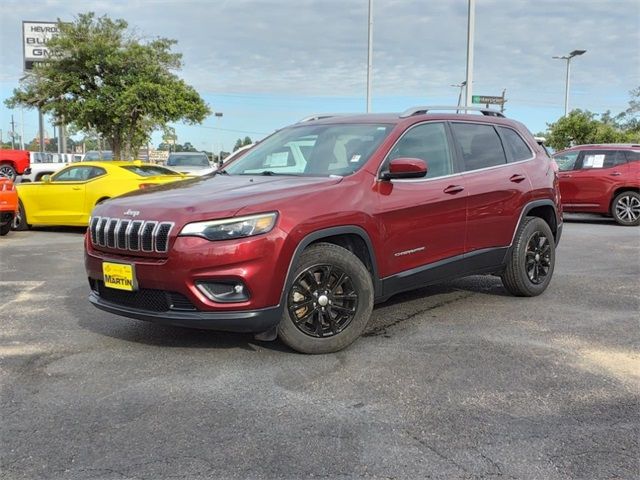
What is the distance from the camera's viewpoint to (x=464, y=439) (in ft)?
10.3

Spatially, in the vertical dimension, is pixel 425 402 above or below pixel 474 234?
below

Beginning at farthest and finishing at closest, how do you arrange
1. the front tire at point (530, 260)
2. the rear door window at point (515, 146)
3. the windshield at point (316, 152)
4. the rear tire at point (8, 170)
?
the rear tire at point (8, 170) < the rear door window at point (515, 146) < the front tire at point (530, 260) < the windshield at point (316, 152)

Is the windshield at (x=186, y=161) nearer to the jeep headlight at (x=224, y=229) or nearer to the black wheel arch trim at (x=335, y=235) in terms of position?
the black wheel arch trim at (x=335, y=235)

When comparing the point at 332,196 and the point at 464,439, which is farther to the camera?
the point at 332,196

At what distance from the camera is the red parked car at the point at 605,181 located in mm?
13094

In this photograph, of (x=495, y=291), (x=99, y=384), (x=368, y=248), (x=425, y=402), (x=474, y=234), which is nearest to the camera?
(x=425, y=402)

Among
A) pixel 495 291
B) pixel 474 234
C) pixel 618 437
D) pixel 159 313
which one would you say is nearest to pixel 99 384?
pixel 159 313

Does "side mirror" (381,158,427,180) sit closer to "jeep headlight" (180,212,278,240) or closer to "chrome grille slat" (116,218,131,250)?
"jeep headlight" (180,212,278,240)

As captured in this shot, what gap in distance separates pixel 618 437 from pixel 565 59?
3851 centimetres

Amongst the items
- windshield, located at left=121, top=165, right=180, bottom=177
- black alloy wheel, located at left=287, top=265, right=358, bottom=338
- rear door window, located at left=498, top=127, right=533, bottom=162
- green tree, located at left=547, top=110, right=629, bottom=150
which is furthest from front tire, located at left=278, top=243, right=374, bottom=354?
green tree, located at left=547, top=110, right=629, bottom=150

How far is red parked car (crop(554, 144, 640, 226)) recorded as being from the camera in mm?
13094

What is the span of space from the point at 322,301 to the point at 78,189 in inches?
329

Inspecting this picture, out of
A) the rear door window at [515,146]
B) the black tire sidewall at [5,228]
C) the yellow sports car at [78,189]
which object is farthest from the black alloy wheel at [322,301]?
the black tire sidewall at [5,228]

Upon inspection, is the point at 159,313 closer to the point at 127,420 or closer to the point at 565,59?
the point at 127,420
